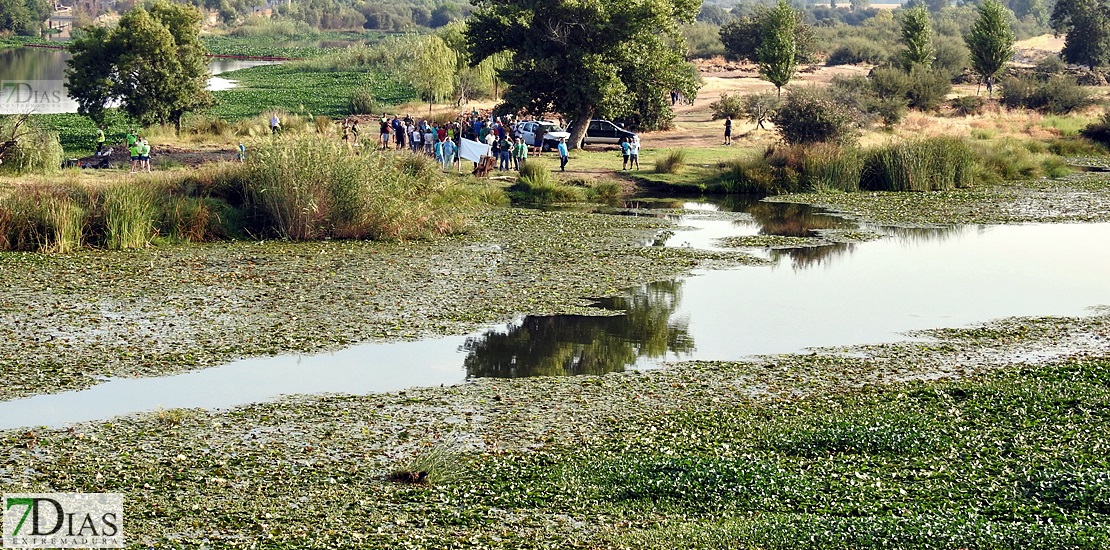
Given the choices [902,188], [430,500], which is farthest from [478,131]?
[430,500]

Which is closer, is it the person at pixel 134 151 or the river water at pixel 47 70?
the person at pixel 134 151

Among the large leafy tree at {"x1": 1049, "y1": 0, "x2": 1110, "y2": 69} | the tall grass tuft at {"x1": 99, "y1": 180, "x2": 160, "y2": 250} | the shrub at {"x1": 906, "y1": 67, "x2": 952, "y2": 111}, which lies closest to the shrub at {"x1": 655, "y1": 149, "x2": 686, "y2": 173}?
the tall grass tuft at {"x1": 99, "y1": 180, "x2": 160, "y2": 250}

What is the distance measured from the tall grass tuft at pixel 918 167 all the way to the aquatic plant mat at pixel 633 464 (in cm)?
2098

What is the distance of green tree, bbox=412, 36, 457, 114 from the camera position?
5528 cm

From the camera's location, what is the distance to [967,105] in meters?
57.7

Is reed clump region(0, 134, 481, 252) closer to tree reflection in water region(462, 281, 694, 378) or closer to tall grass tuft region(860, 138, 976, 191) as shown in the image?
tree reflection in water region(462, 281, 694, 378)

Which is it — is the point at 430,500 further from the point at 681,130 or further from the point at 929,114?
the point at 929,114

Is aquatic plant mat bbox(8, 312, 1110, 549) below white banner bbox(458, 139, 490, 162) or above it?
below

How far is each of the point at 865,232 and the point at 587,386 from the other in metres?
15.3

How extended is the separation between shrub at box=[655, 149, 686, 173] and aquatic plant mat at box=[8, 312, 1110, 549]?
22900mm

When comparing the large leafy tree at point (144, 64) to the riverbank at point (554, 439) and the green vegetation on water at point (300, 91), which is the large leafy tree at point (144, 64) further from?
the riverbank at point (554, 439)

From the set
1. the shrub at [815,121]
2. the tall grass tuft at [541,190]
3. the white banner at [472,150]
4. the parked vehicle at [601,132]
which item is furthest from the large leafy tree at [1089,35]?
the tall grass tuft at [541,190]

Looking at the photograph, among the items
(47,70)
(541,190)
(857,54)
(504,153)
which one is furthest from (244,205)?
(857,54)

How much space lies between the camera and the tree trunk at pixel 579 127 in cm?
4159
